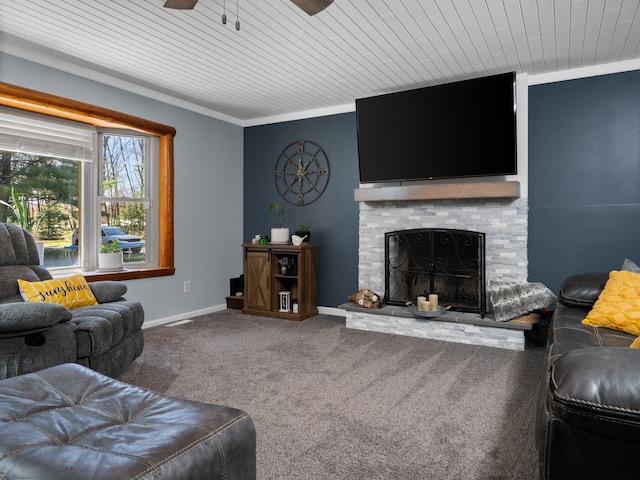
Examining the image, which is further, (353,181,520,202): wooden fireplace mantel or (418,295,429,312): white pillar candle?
(418,295,429,312): white pillar candle

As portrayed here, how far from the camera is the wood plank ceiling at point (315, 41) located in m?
2.62

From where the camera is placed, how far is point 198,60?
3.46 meters

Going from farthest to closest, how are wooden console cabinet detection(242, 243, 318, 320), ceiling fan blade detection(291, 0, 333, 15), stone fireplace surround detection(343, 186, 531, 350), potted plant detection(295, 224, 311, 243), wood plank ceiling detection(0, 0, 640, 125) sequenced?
potted plant detection(295, 224, 311, 243)
wooden console cabinet detection(242, 243, 318, 320)
stone fireplace surround detection(343, 186, 531, 350)
wood plank ceiling detection(0, 0, 640, 125)
ceiling fan blade detection(291, 0, 333, 15)

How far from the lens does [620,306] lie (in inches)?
89.0

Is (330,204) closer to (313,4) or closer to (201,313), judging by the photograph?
(201,313)

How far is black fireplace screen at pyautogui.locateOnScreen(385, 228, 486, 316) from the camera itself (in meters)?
3.96

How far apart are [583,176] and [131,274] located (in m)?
4.09

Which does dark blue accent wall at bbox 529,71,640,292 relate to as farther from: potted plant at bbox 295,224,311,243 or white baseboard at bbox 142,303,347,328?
potted plant at bbox 295,224,311,243

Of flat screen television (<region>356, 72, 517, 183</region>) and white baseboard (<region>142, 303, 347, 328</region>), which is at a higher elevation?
flat screen television (<region>356, 72, 517, 183</region>)

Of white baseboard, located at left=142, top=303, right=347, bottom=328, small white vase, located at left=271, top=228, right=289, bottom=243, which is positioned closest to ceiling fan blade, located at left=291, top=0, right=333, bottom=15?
small white vase, located at left=271, top=228, right=289, bottom=243

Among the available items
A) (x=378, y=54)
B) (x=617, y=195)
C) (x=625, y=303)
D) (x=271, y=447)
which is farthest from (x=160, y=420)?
(x=617, y=195)

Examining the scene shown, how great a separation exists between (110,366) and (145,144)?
2.60 m

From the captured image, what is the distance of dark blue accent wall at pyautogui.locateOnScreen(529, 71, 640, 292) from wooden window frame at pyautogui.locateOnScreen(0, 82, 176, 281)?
3.48 m

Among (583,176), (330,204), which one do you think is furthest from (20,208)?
(583,176)
